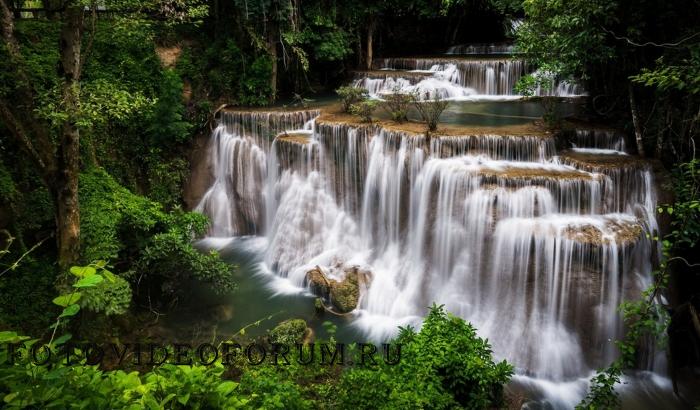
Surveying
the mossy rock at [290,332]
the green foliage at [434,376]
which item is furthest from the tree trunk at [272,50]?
the green foliage at [434,376]

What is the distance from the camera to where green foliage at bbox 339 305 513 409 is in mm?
5297

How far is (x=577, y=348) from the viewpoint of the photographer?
306 inches

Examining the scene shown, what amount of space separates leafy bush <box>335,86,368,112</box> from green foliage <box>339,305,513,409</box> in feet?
24.4

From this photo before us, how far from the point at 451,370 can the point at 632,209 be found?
5029 mm

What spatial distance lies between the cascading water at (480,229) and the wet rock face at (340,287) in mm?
207

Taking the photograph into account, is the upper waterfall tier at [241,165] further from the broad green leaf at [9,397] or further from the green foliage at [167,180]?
the broad green leaf at [9,397]

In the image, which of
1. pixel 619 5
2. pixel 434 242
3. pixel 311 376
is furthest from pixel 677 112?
pixel 311 376

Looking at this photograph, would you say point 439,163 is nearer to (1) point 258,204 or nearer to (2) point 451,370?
(2) point 451,370

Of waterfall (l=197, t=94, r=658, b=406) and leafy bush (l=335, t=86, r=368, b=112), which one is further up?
leafy bush (l=335, t=86, r=368, b=112)

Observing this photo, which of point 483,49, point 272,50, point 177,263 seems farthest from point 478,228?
point 483,49

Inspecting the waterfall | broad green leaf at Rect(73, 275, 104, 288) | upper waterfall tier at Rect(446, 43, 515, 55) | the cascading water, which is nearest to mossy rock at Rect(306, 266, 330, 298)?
the waterfall

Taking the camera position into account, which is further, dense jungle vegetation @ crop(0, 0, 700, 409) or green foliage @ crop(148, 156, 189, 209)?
green foliage @ crop(148, 156, 189, 209)

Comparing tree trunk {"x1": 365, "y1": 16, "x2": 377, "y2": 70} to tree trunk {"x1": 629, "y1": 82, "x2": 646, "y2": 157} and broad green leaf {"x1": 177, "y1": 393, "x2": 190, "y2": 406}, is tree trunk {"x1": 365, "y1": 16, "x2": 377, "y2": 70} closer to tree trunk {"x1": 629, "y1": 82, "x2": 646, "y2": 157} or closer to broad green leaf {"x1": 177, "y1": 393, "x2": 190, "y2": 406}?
tree trunk {"x1": 629, "y1": 82, "x2": 646, "y2": 157}

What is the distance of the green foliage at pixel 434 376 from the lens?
17.4 feet
